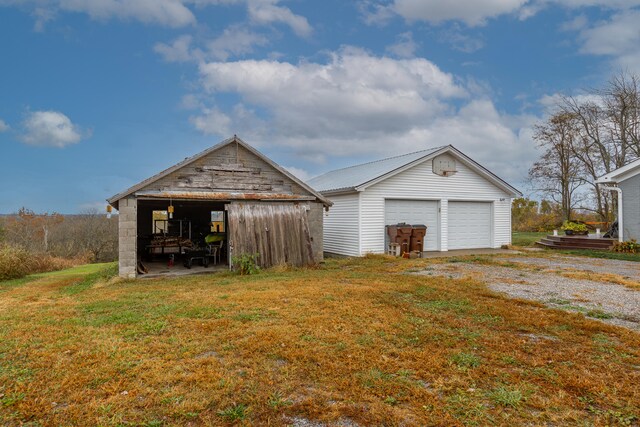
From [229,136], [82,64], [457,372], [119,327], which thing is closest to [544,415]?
[457,372]

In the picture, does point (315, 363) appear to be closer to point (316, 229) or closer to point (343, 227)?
point (316, 229)

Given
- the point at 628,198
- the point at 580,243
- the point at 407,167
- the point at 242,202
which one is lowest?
the point at 580,243

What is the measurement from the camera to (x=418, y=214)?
53.2 feet

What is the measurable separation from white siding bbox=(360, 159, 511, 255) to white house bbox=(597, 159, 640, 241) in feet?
14.2

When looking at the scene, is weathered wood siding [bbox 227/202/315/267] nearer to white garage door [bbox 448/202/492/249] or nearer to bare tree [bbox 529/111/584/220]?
white garage door [bbox 448/202/492/249]

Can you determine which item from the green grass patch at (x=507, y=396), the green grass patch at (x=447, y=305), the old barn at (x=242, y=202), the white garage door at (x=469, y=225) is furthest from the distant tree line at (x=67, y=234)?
the green grass patch at (x=507, y=396)

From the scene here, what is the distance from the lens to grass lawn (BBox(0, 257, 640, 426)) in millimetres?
2986

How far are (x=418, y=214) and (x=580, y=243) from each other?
7.84 meters

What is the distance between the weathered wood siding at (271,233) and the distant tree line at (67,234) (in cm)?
1652

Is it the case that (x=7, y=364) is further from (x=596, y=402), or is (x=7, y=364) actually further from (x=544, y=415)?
(x=596, y=402)

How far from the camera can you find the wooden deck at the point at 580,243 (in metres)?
16.5

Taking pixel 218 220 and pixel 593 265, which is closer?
pixel 593 265

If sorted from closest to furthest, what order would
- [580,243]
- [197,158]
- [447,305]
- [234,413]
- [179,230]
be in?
[234,413], [447,305], [197,158], [580,243], [179,230]

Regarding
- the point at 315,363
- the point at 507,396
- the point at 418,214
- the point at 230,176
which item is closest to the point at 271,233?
the point at 230,176
